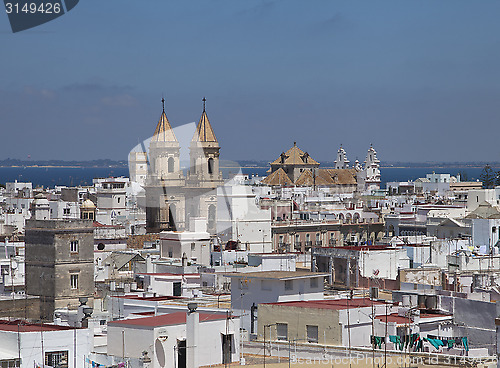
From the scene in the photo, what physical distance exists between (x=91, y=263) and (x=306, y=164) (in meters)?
67.1

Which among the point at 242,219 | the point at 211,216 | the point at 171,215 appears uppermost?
the point at 171,215

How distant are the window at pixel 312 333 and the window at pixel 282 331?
500 millimetres

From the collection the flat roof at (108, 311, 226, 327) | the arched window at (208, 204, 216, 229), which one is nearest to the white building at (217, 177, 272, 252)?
the arched window at (208, 204, 216, 229)

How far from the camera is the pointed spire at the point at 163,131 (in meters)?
59.6

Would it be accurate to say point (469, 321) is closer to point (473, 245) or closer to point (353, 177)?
point (473, 245)

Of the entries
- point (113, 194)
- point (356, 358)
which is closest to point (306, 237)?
point (113, 194)

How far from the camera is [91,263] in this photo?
111 feet

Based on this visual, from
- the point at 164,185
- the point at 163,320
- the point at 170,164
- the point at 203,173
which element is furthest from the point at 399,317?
the point at 170,164

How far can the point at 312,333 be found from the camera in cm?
2181

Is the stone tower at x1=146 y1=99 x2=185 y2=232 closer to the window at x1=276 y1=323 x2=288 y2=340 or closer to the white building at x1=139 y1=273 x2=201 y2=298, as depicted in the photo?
the white building at x1=139 y1=273 x2=201 y2=298

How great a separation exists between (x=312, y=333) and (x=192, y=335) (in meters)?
2.93

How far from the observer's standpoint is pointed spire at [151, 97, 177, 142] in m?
59.6

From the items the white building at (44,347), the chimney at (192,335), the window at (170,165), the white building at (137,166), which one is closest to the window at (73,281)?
the white building at (44,347)

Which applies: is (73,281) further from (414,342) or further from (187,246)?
(414,342)
